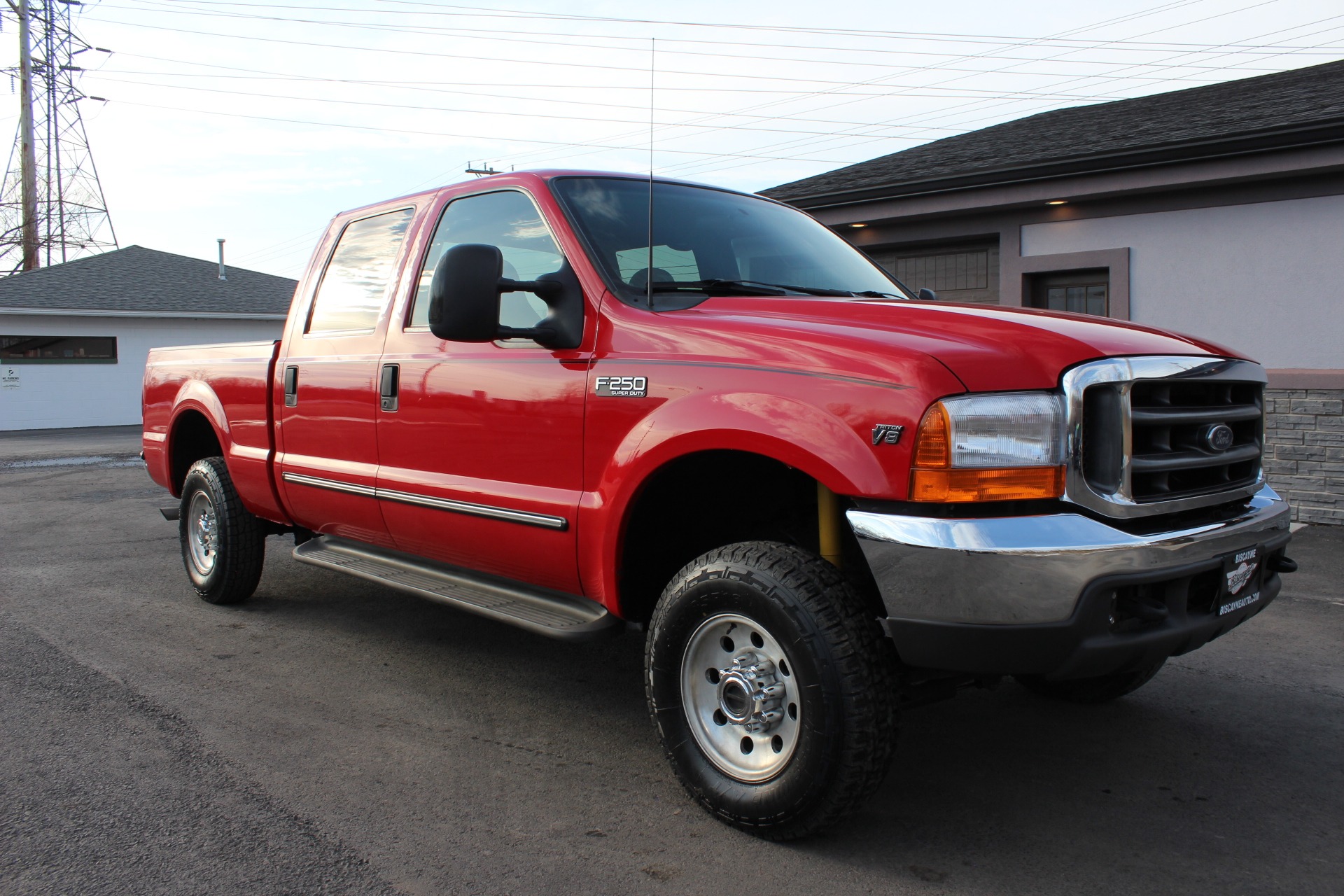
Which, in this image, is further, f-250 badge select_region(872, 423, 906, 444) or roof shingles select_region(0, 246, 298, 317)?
roof shingles select_region(0, 246, 298, 317)

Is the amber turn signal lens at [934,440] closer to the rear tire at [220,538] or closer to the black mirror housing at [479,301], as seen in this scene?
the black mirror housing at [479,301]

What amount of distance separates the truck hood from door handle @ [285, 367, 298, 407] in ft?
7.99

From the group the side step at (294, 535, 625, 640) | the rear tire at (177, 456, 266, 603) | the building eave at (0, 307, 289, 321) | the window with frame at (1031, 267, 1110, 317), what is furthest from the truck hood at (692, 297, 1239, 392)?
the building eave at (0, 307, 289, 321)

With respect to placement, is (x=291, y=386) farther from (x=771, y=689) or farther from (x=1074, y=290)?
(x=1074, y=290)

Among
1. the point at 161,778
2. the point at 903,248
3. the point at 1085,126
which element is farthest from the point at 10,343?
the point at 161,778

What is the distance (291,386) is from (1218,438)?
13.1 feet

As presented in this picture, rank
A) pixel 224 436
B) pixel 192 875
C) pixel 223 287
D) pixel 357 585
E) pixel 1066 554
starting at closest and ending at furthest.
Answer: pixel 1066 554, pixel 192 875, pixel 224 436, pixel 357 585, pixel 223 287

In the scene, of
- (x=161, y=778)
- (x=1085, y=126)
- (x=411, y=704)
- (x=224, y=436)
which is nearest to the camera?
(x=161, y=778)

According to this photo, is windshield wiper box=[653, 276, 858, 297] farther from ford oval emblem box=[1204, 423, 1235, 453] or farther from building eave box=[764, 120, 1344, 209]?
building eave box=[764, 120, 1344, 209]

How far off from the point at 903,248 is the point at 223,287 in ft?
81.6

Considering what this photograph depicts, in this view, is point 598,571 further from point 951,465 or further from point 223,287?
point 223,287

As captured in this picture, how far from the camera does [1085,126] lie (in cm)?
1141

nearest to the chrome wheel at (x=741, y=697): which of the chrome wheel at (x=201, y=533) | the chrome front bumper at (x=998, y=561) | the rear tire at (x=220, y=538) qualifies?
the chrome front bumper at (x=998, y=561)

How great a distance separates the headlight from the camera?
264cm
